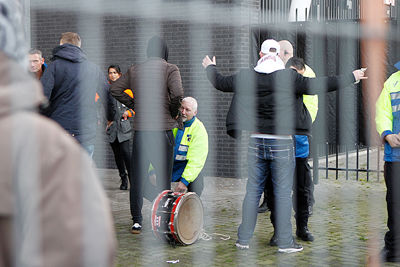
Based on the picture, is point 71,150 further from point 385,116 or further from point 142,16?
point 142,16

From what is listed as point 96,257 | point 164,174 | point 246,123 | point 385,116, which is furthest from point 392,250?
point 96,257

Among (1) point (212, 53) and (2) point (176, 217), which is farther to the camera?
(1) point (212, 53)

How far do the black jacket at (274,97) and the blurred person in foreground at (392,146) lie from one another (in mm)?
299

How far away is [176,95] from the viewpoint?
5.48 metres

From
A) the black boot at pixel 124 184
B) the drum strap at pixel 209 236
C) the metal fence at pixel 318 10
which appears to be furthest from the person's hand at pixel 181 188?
the metal fence at pixel 318 10

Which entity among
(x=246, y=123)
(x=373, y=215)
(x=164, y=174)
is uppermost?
(x=246, y=123)

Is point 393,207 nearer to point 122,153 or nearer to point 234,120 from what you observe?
point 234,120

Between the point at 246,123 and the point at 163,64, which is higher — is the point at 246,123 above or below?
below

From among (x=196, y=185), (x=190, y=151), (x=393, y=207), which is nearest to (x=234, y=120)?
(x=190, y=151)

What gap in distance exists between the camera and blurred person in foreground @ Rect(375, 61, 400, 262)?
15.1 ft

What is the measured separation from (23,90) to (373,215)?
5.88 m

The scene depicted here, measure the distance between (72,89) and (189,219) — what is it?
4.23 feet

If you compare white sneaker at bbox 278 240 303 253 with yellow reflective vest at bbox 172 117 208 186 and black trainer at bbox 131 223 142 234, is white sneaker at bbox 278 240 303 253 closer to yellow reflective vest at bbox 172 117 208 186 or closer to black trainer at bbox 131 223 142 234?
yellow reflective vest at bbox 172 117 208 186

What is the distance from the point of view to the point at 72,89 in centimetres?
521
